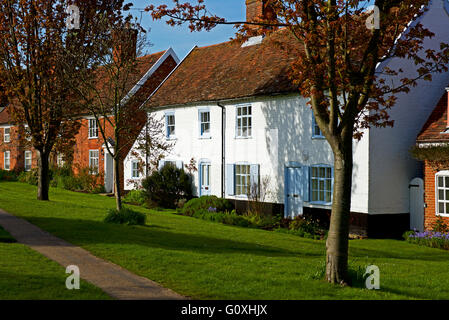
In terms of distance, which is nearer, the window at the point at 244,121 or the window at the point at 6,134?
the window at the point at 244,121

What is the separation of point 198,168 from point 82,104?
931 cm

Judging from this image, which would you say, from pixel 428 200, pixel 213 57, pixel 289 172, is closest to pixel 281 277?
pixel 428 200

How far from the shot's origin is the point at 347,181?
9.30 meters

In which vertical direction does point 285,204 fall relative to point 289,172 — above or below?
below

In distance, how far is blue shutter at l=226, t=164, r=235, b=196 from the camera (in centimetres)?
2378

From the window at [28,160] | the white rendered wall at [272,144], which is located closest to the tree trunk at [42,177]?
the white rendered wall at [272,144]

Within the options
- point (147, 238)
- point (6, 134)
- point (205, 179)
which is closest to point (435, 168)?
point (147, 238)

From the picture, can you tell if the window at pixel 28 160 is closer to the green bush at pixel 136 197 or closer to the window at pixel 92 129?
the window at pixel 92 129

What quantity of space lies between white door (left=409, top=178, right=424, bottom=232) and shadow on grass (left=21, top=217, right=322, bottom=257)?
634 cm

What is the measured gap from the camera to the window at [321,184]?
19.4 m

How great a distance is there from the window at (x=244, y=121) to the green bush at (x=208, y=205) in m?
3.27

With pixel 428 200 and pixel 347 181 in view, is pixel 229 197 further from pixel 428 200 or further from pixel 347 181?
pixel 347 181
